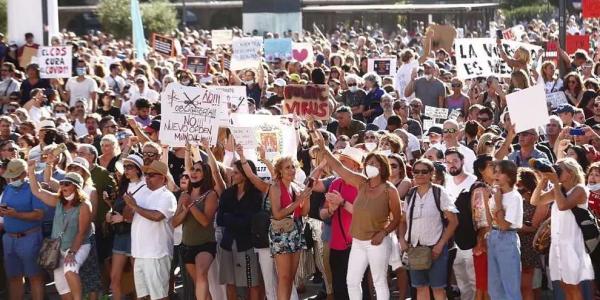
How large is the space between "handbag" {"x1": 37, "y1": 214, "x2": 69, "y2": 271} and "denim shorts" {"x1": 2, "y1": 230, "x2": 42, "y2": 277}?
0.39 metres

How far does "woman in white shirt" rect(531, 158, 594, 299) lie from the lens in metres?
11.8

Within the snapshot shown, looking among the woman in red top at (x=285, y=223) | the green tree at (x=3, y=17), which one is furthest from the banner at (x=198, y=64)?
the green tree at (x=3, y=17)

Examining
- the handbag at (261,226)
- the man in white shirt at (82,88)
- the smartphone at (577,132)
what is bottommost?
the handbag at (261,226)

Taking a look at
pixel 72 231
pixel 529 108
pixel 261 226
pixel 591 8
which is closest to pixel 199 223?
pixel 261 226

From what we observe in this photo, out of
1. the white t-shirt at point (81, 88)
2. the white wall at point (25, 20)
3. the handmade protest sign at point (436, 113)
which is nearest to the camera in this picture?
the handmade protest sign at point (436, 113)

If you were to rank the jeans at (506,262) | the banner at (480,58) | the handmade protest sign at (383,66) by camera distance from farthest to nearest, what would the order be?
1. the handmade protest sign at (383,66)
2. the banner at (480,58)
3. the jeans at (506,262)

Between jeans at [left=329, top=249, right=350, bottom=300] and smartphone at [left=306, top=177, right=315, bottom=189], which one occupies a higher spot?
smartphone at [left=306, top=177, right=315, bottom=189]

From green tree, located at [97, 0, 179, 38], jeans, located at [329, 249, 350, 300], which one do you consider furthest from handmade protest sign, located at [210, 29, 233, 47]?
jeans, located at [329, 249, 350, 300]

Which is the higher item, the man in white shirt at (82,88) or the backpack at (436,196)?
the man in white shirt at (82,88)

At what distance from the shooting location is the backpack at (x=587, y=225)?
11898 mm

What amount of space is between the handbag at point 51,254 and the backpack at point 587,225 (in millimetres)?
4697

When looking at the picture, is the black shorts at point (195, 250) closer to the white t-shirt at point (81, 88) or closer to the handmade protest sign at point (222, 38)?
the white t-shirt at point (81, 88)

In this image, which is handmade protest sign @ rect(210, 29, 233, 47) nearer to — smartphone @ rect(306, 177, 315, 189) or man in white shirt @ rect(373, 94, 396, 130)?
man in white shirt @ rect(373, 94, 396, 130)

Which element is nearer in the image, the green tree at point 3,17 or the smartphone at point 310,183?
the smartphone at point 310,183
